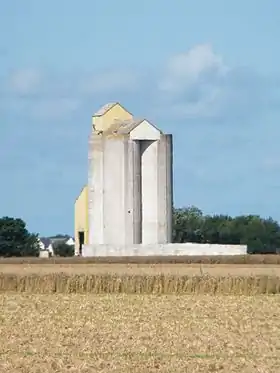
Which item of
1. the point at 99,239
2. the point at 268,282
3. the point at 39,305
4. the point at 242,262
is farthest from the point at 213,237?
the point at 39,305

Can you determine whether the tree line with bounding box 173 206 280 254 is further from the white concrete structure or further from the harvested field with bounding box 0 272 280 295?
the harvested field with bounding box 0 272 280 295

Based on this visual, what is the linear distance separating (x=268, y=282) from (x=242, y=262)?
24.6 metres

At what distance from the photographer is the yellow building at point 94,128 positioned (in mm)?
83000

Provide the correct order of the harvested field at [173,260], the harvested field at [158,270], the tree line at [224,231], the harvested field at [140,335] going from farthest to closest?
the tree line at [224,231], the harvested field at [173,260], the harvested field at [158,270], the harvested field at [140,335]

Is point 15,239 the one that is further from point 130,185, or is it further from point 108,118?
point 130,185

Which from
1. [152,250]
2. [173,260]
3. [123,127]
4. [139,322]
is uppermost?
[123,127]

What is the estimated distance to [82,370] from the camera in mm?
18078

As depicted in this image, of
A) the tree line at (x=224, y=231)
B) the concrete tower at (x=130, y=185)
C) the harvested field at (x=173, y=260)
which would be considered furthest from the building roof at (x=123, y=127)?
the tree line at (x=224, y=231)

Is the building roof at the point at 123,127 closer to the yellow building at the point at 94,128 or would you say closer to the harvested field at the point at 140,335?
the yellow building at the point at 94,128

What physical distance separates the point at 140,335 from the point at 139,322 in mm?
3566

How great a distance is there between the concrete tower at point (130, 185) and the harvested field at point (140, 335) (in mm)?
41122

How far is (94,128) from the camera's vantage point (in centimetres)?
8294

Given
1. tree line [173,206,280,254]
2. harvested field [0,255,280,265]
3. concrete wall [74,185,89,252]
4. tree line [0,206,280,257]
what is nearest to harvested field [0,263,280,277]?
harvested field [0,255,280,265]

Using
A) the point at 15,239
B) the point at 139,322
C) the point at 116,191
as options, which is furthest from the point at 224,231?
the point at 139,322
